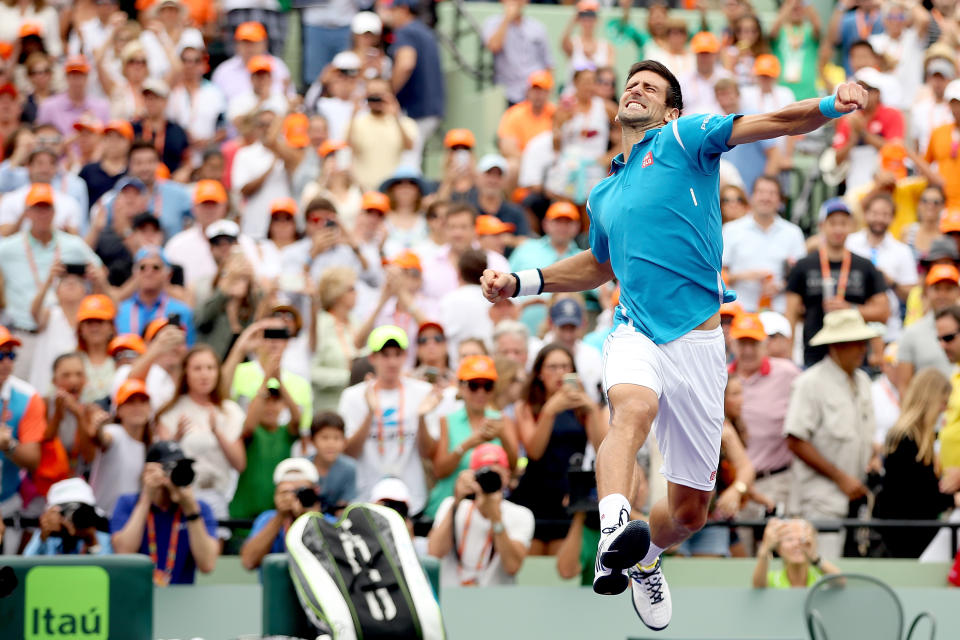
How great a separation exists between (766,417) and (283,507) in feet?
10.7

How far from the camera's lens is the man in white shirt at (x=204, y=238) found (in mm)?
11547

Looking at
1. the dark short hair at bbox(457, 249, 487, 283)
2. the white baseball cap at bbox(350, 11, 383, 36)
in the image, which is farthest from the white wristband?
the white baseball cap at bbox(350, 11, 383, 36)

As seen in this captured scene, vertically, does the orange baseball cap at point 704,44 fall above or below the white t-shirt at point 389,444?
above

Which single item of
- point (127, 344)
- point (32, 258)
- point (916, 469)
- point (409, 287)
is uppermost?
Result: point (32, 258)

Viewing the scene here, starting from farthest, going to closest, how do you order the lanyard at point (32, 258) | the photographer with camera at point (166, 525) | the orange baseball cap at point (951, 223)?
1. the orange baseball cap at point (951, 223)
2. the lanyard at point (32, 258)
3. the photographer with camera at point (166, 525)

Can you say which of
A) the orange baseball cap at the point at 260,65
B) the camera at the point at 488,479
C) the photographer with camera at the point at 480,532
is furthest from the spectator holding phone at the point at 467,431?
the orange baseball cap at the point at 260,65

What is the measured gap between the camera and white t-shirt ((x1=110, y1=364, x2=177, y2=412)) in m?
10.1

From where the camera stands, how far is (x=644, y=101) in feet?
20.3

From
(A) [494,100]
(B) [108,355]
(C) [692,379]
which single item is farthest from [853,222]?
(C) [692,379]

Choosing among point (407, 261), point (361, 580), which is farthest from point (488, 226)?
point (361, 580)

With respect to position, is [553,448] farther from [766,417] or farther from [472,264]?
[472,264]

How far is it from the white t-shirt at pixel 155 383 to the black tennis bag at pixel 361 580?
8.38 ft

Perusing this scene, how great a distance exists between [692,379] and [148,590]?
324 cm

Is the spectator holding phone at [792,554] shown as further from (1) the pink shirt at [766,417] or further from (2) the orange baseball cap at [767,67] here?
(2) the orange baseball cap at [767,67]
